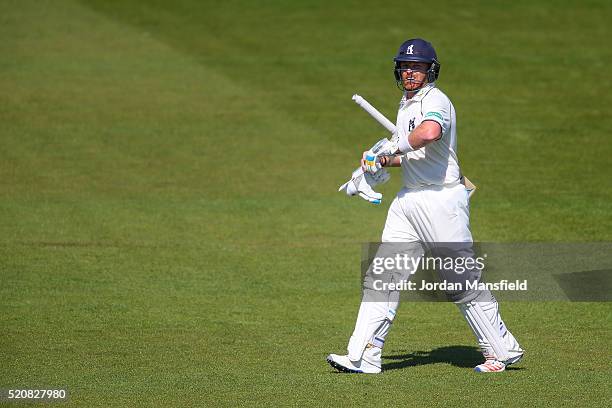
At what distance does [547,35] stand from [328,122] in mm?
6987

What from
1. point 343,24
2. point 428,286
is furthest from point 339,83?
point 428,286

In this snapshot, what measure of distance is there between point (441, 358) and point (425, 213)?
1.35 m

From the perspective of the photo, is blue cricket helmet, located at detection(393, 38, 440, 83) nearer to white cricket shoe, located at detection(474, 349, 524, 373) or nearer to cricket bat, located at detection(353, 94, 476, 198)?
cricket bat, located at detection(353, 94, 476, 198)

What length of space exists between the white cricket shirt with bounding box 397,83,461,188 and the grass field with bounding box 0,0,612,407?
151 centimetres

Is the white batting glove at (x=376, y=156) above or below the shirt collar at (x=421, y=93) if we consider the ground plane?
below

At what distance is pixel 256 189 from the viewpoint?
15.4 meters

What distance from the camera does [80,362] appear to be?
8734 mm

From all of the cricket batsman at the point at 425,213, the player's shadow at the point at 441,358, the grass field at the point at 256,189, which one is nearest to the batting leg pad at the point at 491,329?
the cricket batsman at the point at 425,213

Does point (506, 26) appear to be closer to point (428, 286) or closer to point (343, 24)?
point (343, 24)

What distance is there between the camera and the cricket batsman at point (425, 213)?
8516 millimetres

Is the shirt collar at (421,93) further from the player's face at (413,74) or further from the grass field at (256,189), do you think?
the grass field at (256,189)

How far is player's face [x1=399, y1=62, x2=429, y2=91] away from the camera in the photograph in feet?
28.2

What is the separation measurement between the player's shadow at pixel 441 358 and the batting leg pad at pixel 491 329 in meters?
0.37

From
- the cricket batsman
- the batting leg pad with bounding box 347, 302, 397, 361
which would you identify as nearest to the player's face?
the cricket batsman
